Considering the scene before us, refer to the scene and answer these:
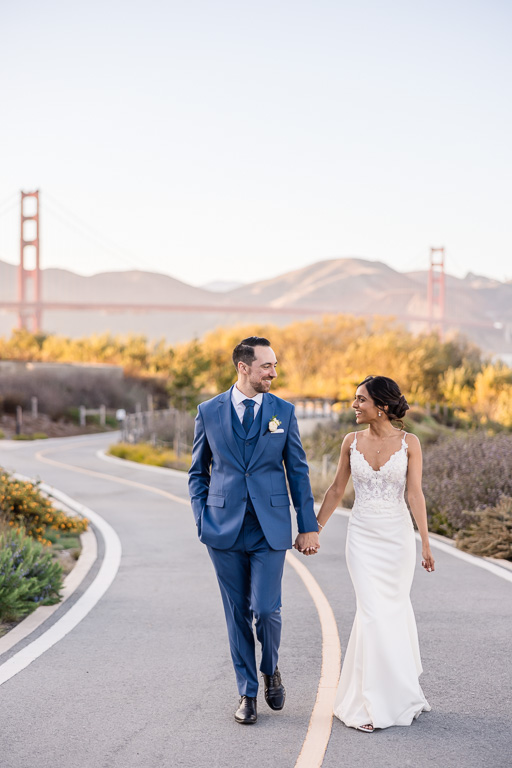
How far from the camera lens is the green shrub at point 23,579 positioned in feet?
23.1

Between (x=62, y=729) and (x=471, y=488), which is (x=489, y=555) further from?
(x=62, y=729)

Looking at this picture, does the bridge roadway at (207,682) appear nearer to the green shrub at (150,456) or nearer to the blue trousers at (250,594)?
the blue trousers at (250,594)

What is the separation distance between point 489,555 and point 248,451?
18.8 ft

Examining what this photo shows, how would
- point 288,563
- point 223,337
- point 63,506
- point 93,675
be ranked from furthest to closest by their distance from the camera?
point 223,337, point 63,506, point 288,563, point 93,675

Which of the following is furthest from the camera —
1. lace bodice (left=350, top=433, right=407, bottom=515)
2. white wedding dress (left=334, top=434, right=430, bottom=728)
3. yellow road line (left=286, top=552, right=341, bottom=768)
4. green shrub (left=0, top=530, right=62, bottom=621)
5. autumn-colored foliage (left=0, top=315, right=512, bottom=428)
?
autumn-colored foliage (left=0, top=315, right=512, bottom=428)

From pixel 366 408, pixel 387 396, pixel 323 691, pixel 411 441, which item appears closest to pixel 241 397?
pixel 366 408

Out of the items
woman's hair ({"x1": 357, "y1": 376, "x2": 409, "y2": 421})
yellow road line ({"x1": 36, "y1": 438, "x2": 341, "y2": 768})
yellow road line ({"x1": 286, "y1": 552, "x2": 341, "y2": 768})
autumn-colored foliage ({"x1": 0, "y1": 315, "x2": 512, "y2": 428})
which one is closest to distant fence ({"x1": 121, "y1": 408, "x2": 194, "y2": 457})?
autumn-colored foliage ({"x1": 0, "y1": 315, "x2": 512, "y2": 428})

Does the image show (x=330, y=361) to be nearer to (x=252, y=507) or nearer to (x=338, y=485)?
(x=338, y=485)

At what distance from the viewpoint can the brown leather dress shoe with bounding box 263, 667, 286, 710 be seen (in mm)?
4875

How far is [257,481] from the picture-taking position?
15.8ft

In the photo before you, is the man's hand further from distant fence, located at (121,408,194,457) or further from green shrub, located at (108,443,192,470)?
distant fence, located at (121,408,194,457)

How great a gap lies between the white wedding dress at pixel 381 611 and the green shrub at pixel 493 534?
4903 mm

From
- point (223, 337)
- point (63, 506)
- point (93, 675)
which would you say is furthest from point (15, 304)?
point (93, 675)

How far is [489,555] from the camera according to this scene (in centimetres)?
974
